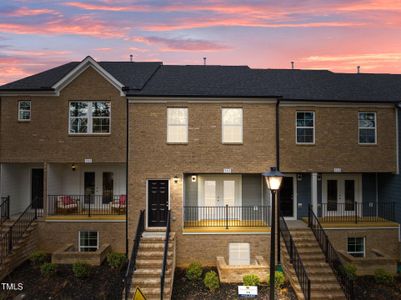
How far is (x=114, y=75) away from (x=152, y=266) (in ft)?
37.3

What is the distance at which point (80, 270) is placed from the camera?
500 inches

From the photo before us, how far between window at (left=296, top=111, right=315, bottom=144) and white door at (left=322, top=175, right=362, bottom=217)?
11.1ft

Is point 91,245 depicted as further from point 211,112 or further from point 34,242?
point 211,112

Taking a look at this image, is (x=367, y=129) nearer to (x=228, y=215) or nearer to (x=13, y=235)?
(x=228, y=215)

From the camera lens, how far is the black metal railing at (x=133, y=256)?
10.9m

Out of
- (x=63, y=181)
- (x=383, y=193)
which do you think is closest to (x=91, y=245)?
(x=63, y=181)

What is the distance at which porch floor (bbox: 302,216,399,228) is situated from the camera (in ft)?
50.4

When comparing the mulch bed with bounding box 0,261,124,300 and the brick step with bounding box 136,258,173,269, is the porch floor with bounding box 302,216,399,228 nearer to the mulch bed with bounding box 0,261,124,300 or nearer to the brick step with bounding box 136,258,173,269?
the brick step with bounding box 136,258,173,269

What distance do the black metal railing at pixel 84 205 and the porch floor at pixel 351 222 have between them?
10.2 meters

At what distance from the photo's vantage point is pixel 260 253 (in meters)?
14.4

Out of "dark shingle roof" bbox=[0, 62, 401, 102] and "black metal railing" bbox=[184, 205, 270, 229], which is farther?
"black metal railing" bbox=[184, 205, 270, 229]

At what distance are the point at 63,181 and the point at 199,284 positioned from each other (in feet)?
32.8

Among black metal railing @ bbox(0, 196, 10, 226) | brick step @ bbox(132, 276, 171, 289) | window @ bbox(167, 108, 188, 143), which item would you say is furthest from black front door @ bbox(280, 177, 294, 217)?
black metal railing @ bbox(0, 196, 10, 226)

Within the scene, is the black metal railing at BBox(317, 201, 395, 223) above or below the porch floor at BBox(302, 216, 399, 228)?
above
